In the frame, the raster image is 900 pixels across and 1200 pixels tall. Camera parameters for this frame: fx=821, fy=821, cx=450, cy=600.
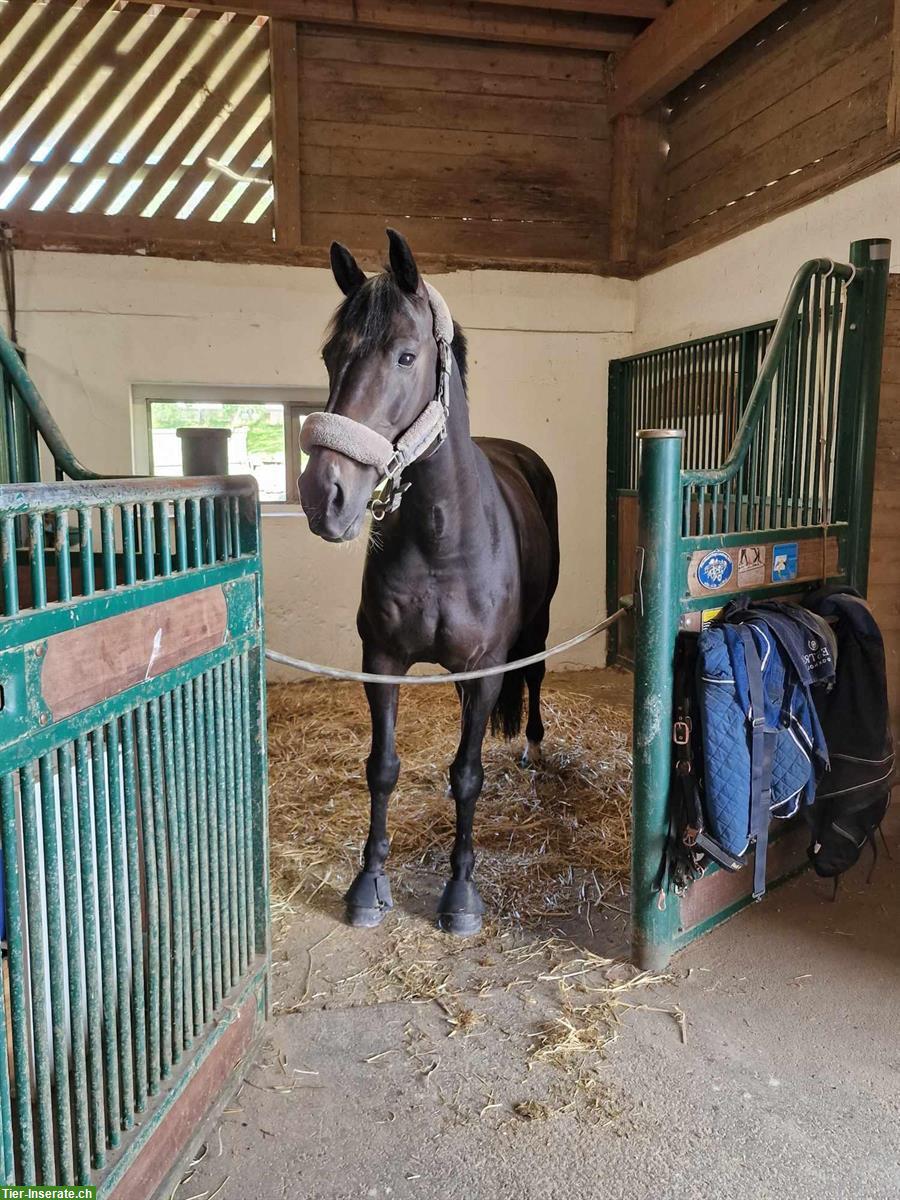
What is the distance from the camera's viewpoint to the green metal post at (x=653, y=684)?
1766 millimetres

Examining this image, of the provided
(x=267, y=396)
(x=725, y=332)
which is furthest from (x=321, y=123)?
(x=725, y=332)

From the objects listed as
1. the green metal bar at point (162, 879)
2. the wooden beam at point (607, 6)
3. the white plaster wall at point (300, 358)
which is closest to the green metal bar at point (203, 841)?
the green metal bar at point (162, 879)

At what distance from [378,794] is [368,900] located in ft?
0.88

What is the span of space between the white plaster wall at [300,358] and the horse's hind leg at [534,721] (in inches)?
49.7

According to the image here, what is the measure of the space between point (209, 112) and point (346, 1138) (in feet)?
14.8

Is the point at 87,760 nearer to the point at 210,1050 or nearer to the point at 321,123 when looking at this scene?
the point at 210,1050

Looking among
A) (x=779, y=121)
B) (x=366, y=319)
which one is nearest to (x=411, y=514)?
(x=366, y=319)

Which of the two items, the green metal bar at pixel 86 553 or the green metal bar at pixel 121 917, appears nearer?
the green metal bar at pixel 86 553

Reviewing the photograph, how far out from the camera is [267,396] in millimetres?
4379

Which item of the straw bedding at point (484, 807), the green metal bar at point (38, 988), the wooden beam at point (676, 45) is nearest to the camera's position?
the green metal bar at point (38, 988)

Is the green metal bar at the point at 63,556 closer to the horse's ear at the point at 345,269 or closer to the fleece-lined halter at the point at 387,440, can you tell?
the fleece-lined halter at the point at 387,440

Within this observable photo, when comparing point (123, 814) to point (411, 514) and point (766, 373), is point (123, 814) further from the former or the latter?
point (766, 373)

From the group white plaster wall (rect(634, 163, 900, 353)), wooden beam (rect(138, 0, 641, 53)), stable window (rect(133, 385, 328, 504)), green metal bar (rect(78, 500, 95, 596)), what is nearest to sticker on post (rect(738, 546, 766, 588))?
white plaster wall (rect(634, 163, 900, 353))

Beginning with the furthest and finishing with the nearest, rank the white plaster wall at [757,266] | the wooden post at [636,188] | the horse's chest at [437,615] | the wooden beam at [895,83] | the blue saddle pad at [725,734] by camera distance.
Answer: the wooden post at [636,188] → the white plaster wall at [757,266] → the wooden beam at [895,83] → the horse's chest at [437,615] → the blue saddle pad at [725,734]
